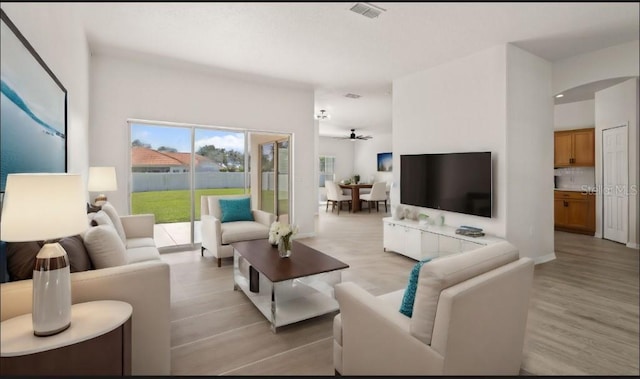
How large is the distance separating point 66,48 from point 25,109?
1309mm

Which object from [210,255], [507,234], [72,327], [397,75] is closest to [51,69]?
[72,327]

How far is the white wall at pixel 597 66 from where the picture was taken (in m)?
3.31

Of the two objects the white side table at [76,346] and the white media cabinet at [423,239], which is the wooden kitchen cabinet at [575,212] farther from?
the white side table at [76,346]

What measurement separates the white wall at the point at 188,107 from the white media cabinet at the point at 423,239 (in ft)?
5.75

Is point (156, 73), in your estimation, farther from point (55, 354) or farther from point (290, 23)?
point (55, 354)

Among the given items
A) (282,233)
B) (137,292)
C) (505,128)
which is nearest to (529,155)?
(505,128)

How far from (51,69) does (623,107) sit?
7.04 meters

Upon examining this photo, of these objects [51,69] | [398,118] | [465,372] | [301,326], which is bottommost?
[301,326]

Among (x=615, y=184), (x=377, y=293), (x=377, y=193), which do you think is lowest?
(x=377, y=293)

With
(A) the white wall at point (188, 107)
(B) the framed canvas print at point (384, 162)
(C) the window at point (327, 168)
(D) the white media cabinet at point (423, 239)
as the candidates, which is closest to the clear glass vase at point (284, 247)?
(D) the white media cabinet at point (423, 239)

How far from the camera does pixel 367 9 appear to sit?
2738mm

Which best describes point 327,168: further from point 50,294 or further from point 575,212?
point 50,294

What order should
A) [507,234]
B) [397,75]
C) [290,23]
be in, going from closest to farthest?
[290,23] → [507,234] → [397,75]

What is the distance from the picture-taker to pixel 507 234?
11.6 feet
